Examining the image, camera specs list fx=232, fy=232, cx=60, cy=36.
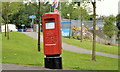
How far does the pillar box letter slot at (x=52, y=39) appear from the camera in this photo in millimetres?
10266

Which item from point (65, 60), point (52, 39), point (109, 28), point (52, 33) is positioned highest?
point (109, 28)

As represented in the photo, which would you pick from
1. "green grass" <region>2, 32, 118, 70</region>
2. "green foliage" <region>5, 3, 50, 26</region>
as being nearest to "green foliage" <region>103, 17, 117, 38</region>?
"green foliage" <region>5, 3, 50, 26</region>

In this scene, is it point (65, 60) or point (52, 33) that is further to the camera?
point (65, 60)

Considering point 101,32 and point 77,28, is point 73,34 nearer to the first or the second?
point 77,28

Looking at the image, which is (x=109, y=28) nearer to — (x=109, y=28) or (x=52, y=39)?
(x=109, y=28)

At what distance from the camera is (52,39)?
1053 centimetres

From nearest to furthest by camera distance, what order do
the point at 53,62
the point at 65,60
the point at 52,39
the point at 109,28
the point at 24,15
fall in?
the point at 53,62 < the point at 52,39 < the point at 65,60 < the point at 109,28 < the point at 24,15

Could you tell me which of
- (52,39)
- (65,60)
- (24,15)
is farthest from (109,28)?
(52,39)

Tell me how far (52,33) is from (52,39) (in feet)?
0.96

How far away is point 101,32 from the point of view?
6119cm

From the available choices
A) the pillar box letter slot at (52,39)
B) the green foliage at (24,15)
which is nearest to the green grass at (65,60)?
the pillar box letter slot at (52,39)

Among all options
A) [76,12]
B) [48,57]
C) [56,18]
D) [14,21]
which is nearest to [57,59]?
[48,57]

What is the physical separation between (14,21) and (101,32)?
29.3 metres

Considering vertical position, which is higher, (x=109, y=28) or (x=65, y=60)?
(x=109, y=28)
